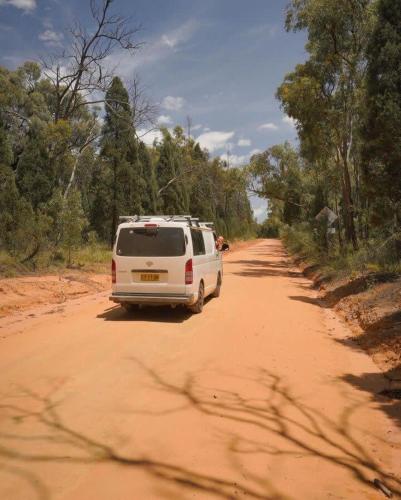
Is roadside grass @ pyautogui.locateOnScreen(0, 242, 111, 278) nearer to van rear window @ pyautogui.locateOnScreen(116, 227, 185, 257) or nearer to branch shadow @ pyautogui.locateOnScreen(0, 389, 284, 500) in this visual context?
van rear window @ pyautogui.locateOnScreen(116, 227, 185, 257)

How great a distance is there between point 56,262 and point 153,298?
9.54 m

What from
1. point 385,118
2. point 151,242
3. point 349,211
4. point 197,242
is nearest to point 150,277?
point 151,242

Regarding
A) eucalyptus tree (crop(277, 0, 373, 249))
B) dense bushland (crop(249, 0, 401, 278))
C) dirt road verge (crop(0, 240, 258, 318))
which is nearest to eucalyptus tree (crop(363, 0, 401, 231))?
dense bushland (crop(249, 0, 401, 278))

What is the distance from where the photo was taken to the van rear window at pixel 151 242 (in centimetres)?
1003

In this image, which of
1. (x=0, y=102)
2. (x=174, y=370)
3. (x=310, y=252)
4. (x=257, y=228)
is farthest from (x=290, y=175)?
(x=257, y=228)

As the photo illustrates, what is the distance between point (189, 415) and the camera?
4.94m

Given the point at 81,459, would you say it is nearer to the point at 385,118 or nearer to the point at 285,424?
the point at 285,424

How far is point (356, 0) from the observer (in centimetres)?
2012

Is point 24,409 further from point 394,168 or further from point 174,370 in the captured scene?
point 394,168

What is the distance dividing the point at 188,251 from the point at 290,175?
3598 cm

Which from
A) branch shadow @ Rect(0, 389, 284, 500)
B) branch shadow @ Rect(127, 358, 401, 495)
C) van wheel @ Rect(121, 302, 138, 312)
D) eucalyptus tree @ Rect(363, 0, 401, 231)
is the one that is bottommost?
branch shadow @ Rect(127, 358, 401, 495)

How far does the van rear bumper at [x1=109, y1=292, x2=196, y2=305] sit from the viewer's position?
988cm

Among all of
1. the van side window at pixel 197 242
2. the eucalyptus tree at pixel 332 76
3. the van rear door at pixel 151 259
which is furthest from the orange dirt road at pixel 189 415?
the eucalyptus tree at pixel 332 76

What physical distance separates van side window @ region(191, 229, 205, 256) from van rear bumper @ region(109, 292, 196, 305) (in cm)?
117
